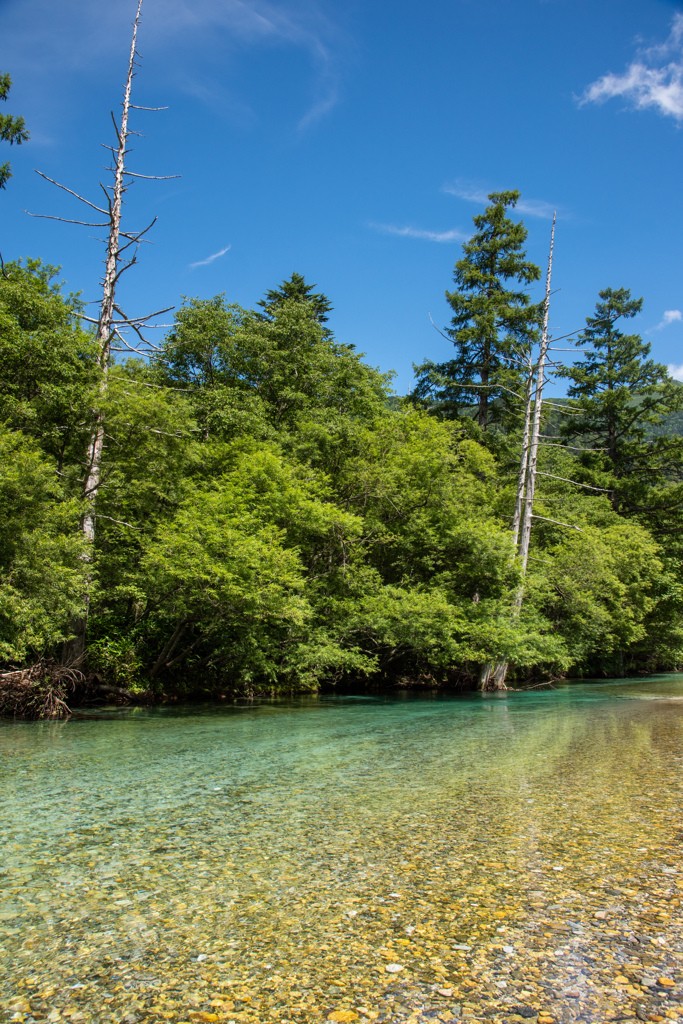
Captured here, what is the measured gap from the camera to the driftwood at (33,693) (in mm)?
13203

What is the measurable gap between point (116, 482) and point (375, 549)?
10370mm

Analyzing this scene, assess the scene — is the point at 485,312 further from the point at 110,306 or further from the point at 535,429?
the point at 110,306

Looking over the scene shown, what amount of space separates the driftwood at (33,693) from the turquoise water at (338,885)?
3.91 m

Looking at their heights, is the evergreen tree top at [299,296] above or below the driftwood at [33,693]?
above

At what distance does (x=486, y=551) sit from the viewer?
70.4ft

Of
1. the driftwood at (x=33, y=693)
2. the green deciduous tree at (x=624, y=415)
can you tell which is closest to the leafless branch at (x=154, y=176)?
the driftwood at (x=33, y=693)

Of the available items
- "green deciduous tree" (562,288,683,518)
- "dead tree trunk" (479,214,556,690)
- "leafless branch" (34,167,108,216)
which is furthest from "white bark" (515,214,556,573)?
"leafless branch" (34,167,108,216)

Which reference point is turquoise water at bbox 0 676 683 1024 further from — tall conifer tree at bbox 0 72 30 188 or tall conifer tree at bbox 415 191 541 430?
tall conifer tree at bbox 415 191 541 430

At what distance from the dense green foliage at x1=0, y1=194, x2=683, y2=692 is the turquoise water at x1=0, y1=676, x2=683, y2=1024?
568 cm

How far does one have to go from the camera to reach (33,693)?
13.4m

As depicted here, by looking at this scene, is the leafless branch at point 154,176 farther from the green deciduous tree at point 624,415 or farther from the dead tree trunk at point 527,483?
the green deciduous tree at point 624,415

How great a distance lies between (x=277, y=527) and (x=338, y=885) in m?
13.5

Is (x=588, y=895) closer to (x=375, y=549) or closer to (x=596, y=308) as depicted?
(x=375, y=549)

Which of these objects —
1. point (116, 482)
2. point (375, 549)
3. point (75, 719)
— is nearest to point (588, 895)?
point (75, 719)
